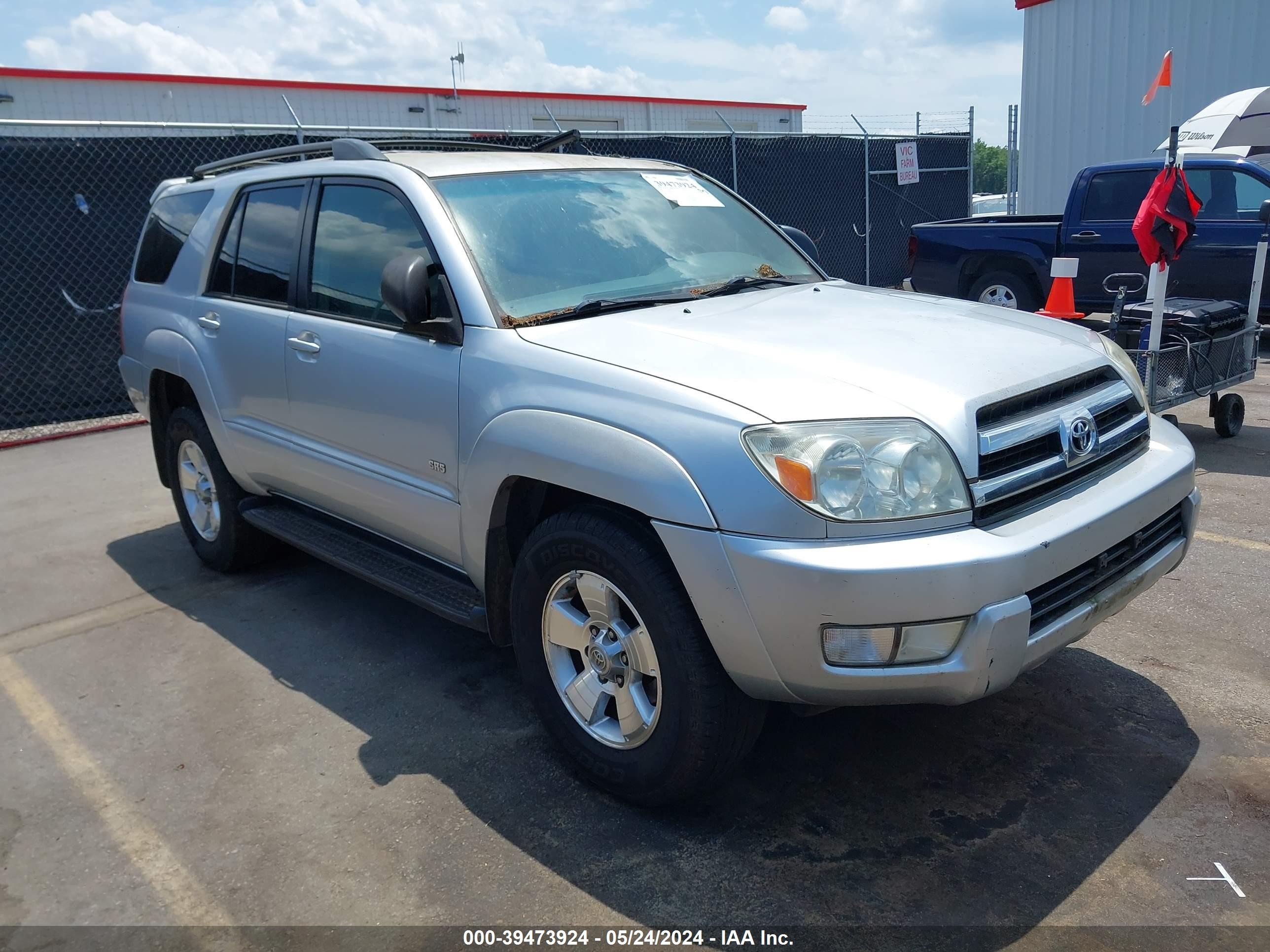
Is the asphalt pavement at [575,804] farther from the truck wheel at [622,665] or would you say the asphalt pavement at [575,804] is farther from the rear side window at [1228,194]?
the rear side window at [1228,194]

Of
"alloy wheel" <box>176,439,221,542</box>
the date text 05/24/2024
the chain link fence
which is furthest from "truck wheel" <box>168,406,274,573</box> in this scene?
the chain link fence

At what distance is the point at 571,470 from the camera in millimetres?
2895

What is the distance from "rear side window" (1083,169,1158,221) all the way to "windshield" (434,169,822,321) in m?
7.55

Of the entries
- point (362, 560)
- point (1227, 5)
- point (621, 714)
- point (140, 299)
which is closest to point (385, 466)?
point (362, 560)

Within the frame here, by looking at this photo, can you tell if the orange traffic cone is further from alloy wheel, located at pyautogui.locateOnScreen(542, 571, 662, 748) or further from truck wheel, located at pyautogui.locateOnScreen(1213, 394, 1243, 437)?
alloy wheel, located at pyautogui.locateOnScreen(542, 571, 662, 748)

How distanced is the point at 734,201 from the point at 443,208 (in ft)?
4.89

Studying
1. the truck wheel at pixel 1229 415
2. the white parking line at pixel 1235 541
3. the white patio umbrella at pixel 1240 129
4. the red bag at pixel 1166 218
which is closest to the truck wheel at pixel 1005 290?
the white patio umbrella at pixel 1240 129

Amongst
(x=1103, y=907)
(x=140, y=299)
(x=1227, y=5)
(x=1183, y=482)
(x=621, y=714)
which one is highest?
(x=1227, y=5)

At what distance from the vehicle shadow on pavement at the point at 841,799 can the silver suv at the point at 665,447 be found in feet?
0.70

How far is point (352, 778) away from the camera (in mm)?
3332

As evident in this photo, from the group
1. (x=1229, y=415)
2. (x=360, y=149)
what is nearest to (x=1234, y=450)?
(x=1229, y=415)

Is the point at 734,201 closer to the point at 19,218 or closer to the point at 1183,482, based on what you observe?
the point at 1183,482

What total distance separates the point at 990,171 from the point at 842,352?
232ft

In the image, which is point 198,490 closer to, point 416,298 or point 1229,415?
point 416,298
